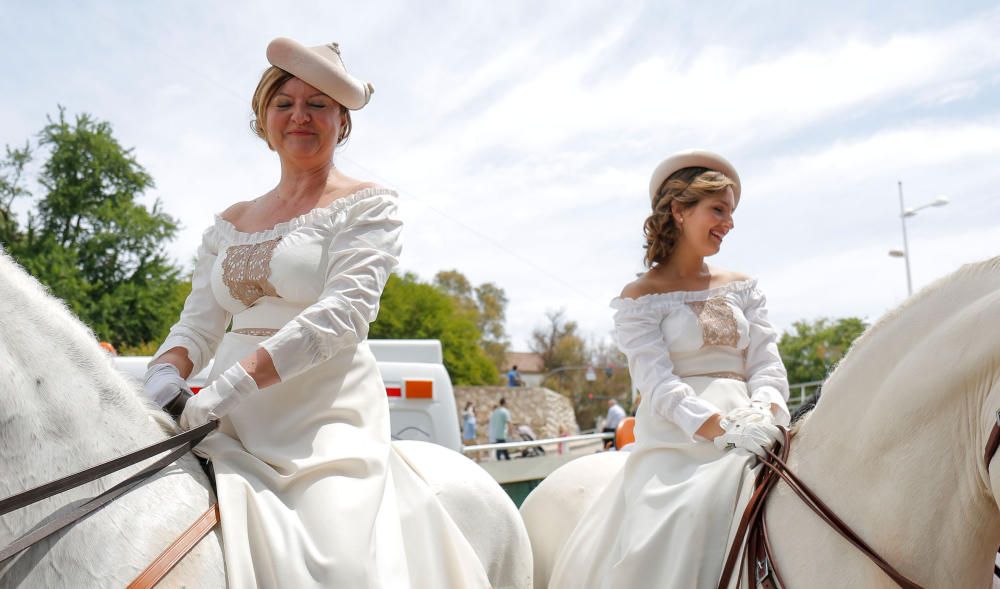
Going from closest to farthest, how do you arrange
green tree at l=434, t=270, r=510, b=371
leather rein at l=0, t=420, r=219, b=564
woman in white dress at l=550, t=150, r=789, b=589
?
1. leather rein at l=0, t=420, r=219, b=564
2. woman in white dress at l=550, t=150, r=789, b=589
3. green tree at l=434, t=270, r=510, b=371

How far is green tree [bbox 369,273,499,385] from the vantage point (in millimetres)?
52875

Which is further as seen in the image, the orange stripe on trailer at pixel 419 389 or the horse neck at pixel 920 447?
the orange stripe on trailer at pixel 419 389

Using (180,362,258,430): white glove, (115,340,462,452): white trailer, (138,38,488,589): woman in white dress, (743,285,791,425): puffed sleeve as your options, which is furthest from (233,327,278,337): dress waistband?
(115,340,462,452): white trailer

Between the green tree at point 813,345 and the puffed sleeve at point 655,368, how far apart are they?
59.8 m

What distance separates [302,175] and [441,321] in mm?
51357

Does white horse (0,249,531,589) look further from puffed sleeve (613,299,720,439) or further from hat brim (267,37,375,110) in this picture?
puffed sleeve (613,299,720,439)

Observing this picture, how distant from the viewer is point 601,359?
60344 millimetres

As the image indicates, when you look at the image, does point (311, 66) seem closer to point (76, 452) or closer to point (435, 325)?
point (76, 452)

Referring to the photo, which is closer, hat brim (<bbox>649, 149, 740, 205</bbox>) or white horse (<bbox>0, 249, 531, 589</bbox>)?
white horse (<bbox>0, 249, 531, 589</bbox>)

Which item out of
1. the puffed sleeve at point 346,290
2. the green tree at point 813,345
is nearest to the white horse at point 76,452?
the puffed sleeve at point 346,290

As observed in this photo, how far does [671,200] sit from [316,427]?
7.61 ft

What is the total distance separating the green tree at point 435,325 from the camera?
52875 millimetres

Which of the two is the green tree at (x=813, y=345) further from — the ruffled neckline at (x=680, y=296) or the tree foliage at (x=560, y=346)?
the ruffled neckline at (x=680, y=296)

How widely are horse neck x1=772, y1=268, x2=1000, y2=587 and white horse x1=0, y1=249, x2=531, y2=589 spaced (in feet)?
6.03
